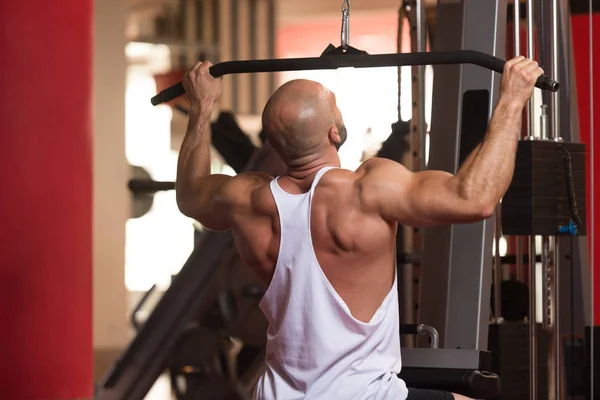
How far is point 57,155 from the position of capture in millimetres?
3879

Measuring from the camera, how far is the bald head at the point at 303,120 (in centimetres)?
215

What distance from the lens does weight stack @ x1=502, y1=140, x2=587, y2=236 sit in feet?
9.41

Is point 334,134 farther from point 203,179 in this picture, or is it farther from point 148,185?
point 148,185

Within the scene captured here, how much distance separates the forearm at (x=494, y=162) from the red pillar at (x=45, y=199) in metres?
2.22

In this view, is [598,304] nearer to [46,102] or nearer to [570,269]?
[570,269]

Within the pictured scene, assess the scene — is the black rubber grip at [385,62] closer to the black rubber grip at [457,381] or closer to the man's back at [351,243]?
the man's back at [351,243]

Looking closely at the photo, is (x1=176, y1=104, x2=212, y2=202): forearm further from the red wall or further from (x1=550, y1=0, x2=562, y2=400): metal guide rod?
the red wall

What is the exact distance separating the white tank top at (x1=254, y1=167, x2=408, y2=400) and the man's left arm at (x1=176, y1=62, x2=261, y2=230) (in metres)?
0.15

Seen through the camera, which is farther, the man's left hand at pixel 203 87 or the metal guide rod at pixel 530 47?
the metal guide rod at pixel 530 47

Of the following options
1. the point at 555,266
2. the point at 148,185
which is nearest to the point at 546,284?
the point at 555,266

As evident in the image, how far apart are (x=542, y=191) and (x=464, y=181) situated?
3.05ft

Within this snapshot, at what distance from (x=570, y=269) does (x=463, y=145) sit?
99 cm

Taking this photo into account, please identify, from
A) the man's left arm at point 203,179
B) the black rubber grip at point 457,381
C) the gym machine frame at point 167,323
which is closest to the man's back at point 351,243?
the man's left arm at point 203,179

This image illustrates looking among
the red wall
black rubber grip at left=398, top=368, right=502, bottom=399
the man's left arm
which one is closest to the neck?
the man's left arm
